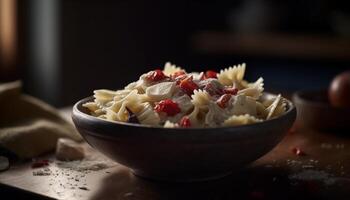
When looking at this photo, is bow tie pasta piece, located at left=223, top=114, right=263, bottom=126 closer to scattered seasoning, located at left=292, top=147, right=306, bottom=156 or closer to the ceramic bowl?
scattered seasoning, located at left=292, top=147, right=306, bottom=156

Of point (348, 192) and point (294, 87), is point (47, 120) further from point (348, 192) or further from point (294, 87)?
point (294, 87)

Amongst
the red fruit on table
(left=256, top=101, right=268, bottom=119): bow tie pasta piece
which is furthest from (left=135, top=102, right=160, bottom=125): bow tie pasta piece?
the red fruit on table

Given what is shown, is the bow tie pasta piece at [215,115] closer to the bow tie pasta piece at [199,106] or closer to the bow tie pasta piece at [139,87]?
the bow tie pasta piece at [199,106]

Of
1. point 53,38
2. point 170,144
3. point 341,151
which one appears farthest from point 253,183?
point 53,38

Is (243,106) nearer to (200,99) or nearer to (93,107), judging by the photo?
(200,99)

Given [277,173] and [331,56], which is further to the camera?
[331,56]

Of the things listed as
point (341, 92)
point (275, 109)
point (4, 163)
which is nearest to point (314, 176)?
point (275, 109)

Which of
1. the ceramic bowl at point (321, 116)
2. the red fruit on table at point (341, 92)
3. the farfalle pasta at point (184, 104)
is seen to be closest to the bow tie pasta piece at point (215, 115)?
the farfalle pasta at point (184, 104)
